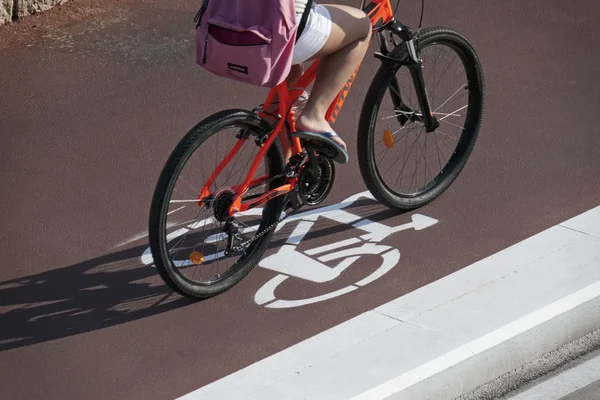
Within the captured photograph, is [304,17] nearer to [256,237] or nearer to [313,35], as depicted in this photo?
[313,35]

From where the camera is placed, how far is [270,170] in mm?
5711

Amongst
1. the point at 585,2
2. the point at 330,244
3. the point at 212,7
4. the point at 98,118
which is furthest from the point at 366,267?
the point at 585,2

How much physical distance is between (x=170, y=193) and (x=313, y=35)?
97 cm

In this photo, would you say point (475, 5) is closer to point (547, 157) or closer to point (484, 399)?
point (547, 157)

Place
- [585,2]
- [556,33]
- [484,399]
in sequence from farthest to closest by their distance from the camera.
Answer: [585,2] < [556,33] < [484,399]

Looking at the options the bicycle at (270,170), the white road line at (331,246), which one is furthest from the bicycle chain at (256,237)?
the white road line at (331,246)

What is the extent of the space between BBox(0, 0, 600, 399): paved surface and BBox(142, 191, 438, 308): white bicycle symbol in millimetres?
54

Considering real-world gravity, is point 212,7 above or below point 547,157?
above

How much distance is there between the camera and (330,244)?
20.1 feet

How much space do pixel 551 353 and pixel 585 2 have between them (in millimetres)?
4670

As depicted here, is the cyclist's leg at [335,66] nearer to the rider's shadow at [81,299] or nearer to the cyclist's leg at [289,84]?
the cyclist's leg at [289,84]

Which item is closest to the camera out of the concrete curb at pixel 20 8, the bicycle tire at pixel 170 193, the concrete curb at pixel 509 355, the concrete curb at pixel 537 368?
the concrete curb at pixel 509 355

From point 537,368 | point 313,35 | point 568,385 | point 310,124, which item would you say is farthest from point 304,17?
point 568,385

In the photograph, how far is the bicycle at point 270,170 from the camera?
5320 mm
